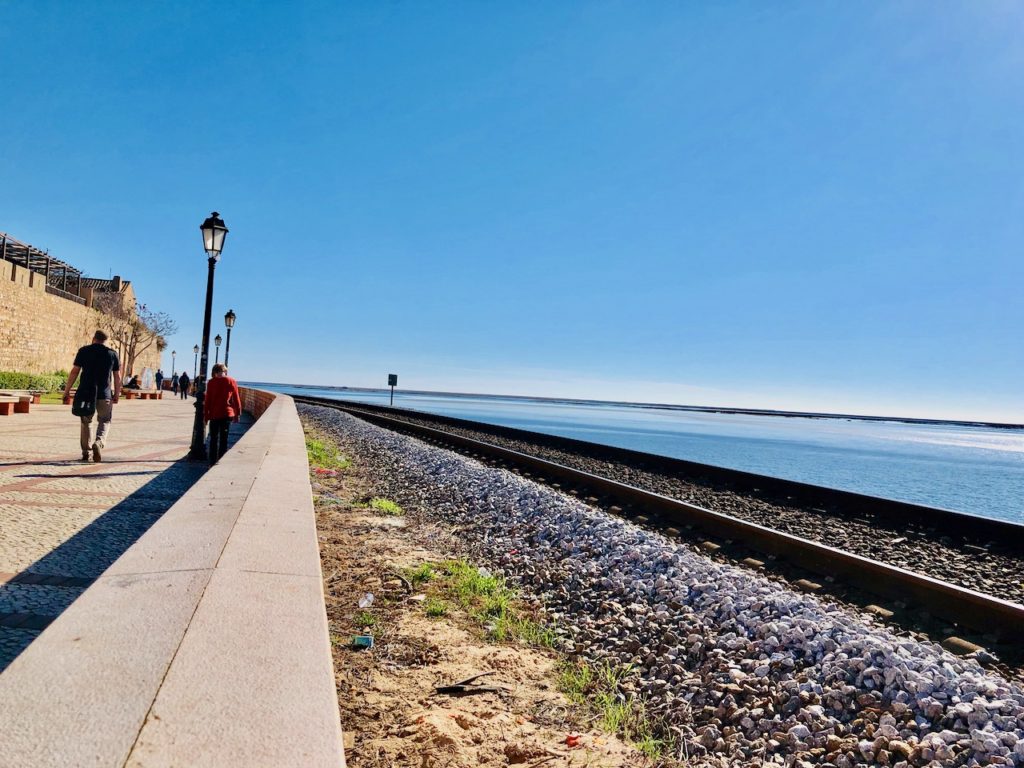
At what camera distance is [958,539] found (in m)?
8.45

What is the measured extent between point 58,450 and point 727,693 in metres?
11.0

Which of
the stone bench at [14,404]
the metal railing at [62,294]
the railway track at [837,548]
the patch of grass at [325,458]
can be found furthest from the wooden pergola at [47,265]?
the railway track at [837,548]

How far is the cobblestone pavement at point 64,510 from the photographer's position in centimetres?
364

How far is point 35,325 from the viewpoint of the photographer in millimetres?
32406

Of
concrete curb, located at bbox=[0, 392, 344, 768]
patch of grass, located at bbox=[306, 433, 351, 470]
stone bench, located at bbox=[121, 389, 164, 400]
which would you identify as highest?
stone bench, located at bbox=[121, 389, 164, 400]

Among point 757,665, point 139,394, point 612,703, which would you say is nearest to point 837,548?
point 757,665

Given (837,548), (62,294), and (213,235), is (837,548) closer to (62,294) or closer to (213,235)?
(213,235)

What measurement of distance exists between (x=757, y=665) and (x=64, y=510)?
20.5ft

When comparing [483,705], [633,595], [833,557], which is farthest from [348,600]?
[833,557]

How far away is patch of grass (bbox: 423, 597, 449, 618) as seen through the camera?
431 centimetres

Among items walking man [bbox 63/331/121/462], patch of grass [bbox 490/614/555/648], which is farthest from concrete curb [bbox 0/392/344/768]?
walking man [bbox 63/331/121/462]

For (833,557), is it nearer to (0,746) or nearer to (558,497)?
(558,497)

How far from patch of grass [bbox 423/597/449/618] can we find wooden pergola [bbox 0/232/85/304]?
41040mm

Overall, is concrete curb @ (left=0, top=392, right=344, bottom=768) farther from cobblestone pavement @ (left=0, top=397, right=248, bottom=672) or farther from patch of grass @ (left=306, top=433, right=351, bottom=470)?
patch of grass @ (left=306, top=433, right=351, bottom=470)
